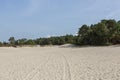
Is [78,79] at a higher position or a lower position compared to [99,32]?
lower

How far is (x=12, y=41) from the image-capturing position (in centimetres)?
10181

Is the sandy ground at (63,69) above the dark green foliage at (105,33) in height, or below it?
below

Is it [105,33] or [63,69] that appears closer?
[63,69]

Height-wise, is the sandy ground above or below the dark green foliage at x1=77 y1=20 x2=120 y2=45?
below

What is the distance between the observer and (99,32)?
57906mm

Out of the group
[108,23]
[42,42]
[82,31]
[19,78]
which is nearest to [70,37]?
[42,42]

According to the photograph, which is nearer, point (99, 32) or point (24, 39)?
point (99, 32)

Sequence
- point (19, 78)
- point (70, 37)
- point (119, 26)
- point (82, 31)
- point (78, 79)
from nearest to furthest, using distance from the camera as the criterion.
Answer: point (78, 79) → point (19, 78) → point (119, 26) → point (82, 31) → point (70, 37)

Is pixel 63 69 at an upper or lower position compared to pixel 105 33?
lower

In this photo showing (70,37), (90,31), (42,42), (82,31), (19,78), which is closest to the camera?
(19,78)

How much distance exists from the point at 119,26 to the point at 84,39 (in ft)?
36.2

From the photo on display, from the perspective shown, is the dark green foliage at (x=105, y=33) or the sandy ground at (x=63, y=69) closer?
the sandy ground at (x=63, y=69)

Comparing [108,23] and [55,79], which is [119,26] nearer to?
[108,23]

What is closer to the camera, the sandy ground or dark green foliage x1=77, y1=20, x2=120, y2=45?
the sandy ground
